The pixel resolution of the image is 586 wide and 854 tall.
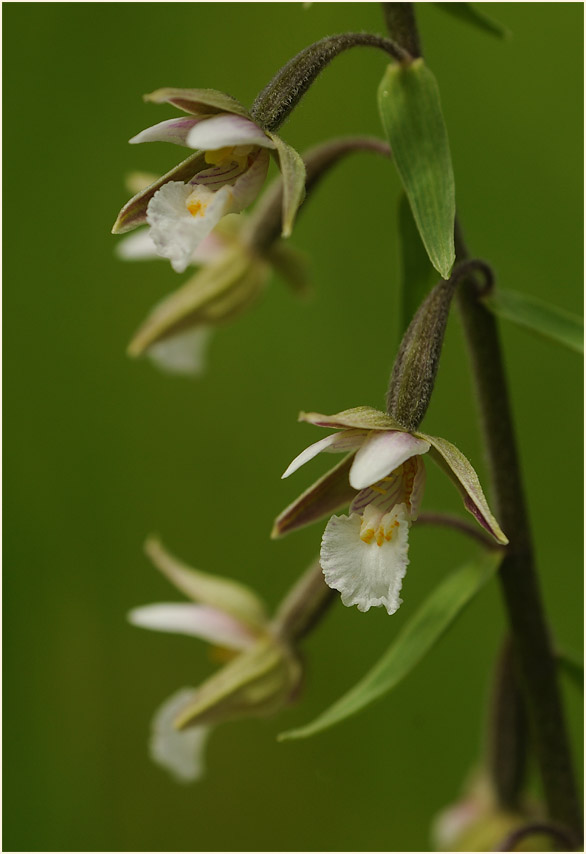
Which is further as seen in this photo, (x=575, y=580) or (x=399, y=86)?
(x=575, y=580)

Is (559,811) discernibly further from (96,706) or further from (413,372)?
(96,706)

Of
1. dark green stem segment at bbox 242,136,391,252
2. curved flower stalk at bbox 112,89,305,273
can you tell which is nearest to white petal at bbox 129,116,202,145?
curved flower stalk at bbox 112,89,305,273

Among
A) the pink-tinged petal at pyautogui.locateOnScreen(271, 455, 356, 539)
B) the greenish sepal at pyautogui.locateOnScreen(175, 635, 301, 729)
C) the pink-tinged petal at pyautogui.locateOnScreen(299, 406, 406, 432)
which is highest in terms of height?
the pink-tinged petal at pyautogui.locateOnScreen(299, 406, 406, 432)

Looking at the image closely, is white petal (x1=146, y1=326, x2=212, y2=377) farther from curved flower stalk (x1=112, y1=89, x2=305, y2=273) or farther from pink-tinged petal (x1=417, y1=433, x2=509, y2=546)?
pink-tinged petal (x1=417, y1=433, x2=509, y2=546)

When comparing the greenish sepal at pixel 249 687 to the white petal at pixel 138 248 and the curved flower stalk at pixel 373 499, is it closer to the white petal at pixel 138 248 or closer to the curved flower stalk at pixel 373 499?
the curved flower stalk at pixel 373 499

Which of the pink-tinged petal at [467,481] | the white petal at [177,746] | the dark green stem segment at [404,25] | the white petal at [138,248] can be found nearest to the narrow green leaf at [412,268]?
the dark green stem segment at [404,25]

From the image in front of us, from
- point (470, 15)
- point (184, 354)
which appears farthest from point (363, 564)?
point (184, 354)

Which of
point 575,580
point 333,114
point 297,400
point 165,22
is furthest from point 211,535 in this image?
point 165,22
